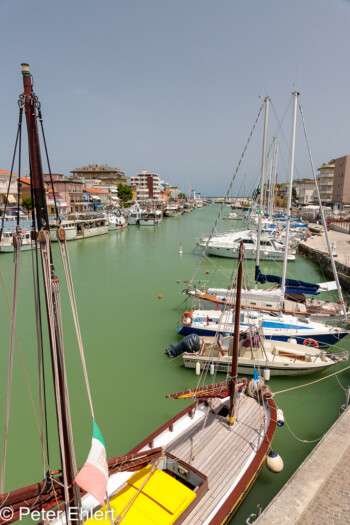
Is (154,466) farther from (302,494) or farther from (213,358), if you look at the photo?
(213,358)

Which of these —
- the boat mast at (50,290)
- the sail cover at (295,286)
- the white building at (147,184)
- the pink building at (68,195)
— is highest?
the white building at (147,184)

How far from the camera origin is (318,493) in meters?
6.71

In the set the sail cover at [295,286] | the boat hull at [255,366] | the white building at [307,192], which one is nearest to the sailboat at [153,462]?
the boat hull at [255,366]

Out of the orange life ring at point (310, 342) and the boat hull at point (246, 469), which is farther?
the orange life ring at point (310, 342)

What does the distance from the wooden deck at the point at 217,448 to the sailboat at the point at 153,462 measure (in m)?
0.02

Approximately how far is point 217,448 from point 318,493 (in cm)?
241

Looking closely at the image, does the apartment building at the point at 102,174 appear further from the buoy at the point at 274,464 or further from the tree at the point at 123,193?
the buoy at the point at 274,464

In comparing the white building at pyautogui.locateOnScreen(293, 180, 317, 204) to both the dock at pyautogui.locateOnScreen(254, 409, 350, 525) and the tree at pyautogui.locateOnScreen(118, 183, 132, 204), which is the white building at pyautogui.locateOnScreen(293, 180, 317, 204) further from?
the dock at pyautogui.locateOnScreen(254, 409, 350, 525)

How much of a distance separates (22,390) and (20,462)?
13.4ft

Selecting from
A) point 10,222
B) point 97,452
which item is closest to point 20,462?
point 97,452

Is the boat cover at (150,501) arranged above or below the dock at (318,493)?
above

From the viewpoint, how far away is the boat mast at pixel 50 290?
407 cm

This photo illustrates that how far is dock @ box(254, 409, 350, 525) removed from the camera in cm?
616

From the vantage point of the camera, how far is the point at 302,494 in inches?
261
